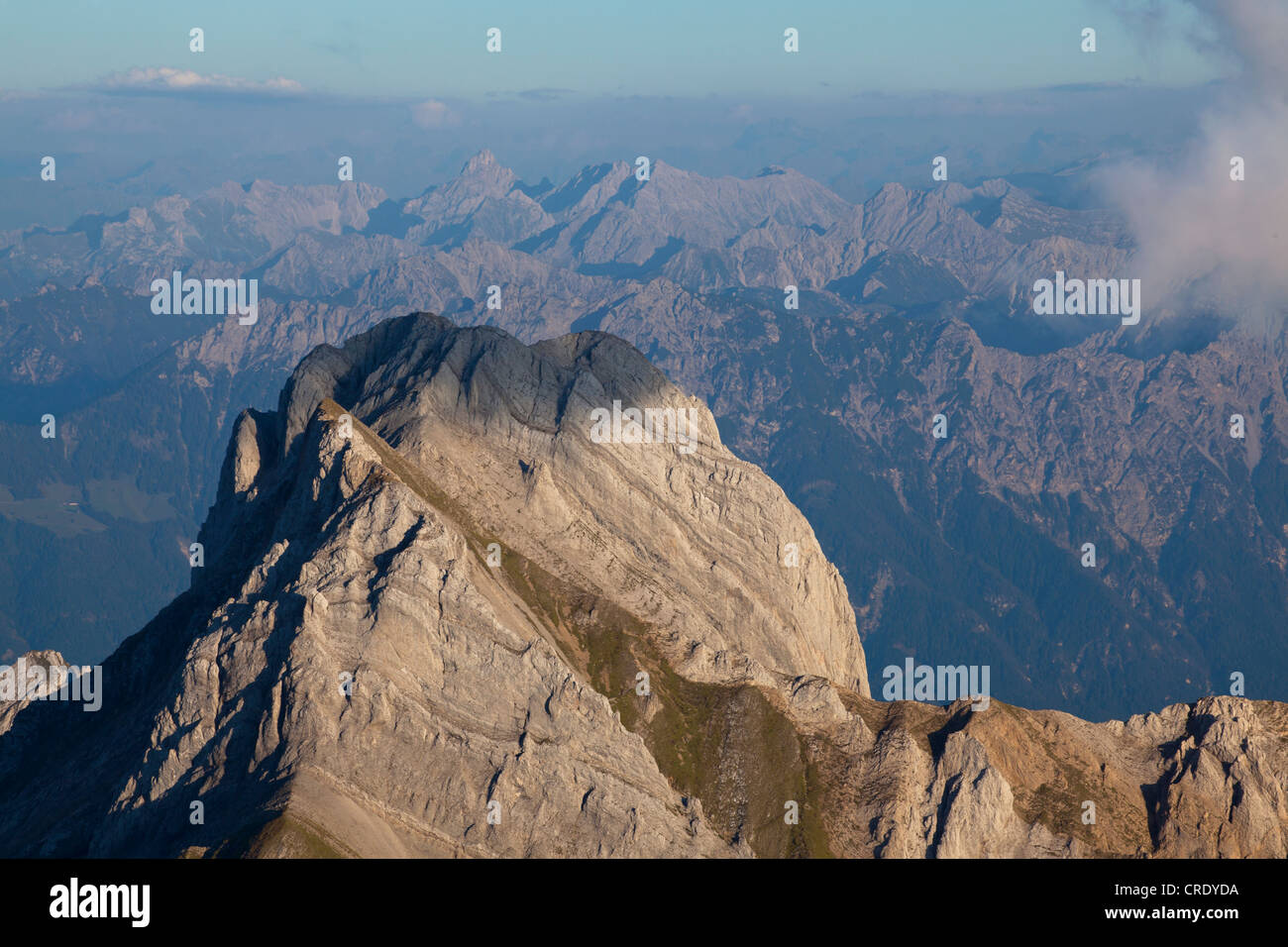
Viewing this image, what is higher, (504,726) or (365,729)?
(365,729)

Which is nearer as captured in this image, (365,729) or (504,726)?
(365,729)

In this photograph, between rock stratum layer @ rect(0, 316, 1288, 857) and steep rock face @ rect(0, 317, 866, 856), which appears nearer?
steep rock face @ rect(0, 317, 866, 856)

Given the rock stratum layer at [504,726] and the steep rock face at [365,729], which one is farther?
the rock stratum layer at [504,726]

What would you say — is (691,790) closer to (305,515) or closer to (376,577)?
(376,577)

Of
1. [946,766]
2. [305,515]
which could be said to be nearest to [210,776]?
[305,515]
